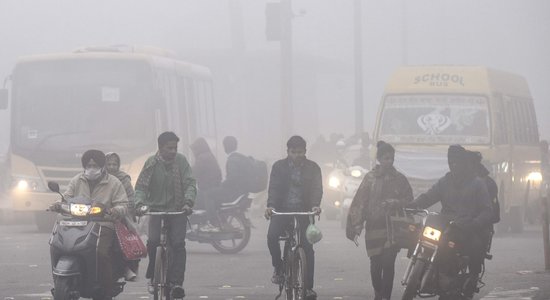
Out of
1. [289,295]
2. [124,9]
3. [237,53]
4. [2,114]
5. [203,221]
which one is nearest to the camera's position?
[289,295]

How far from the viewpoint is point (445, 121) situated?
25.1 m

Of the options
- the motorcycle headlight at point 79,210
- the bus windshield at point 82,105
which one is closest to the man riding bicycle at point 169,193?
the motorcycle headlight at point 79,210

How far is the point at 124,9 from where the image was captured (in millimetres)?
77438

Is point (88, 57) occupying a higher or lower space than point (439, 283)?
higher

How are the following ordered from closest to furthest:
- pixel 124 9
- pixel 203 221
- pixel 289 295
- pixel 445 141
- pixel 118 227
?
pixel 118 227 → pixel 289 295 → pixel 203 221 → pixel 445 141 → pixel 124 9

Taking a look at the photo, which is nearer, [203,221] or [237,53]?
[203,221]

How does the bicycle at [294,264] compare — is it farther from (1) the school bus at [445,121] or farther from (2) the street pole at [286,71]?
(2) the street pole at [286,71]

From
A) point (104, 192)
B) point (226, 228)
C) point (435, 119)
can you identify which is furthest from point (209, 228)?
point (104, 192)

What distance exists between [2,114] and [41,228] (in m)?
37.2

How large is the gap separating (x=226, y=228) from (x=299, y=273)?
25.6ft

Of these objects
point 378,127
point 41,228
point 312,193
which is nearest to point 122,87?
point 41,228

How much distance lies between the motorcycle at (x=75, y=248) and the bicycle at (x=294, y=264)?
1709 mm

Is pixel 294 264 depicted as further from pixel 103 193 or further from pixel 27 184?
pixel 27 184

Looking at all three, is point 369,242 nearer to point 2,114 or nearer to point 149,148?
point 149,148
